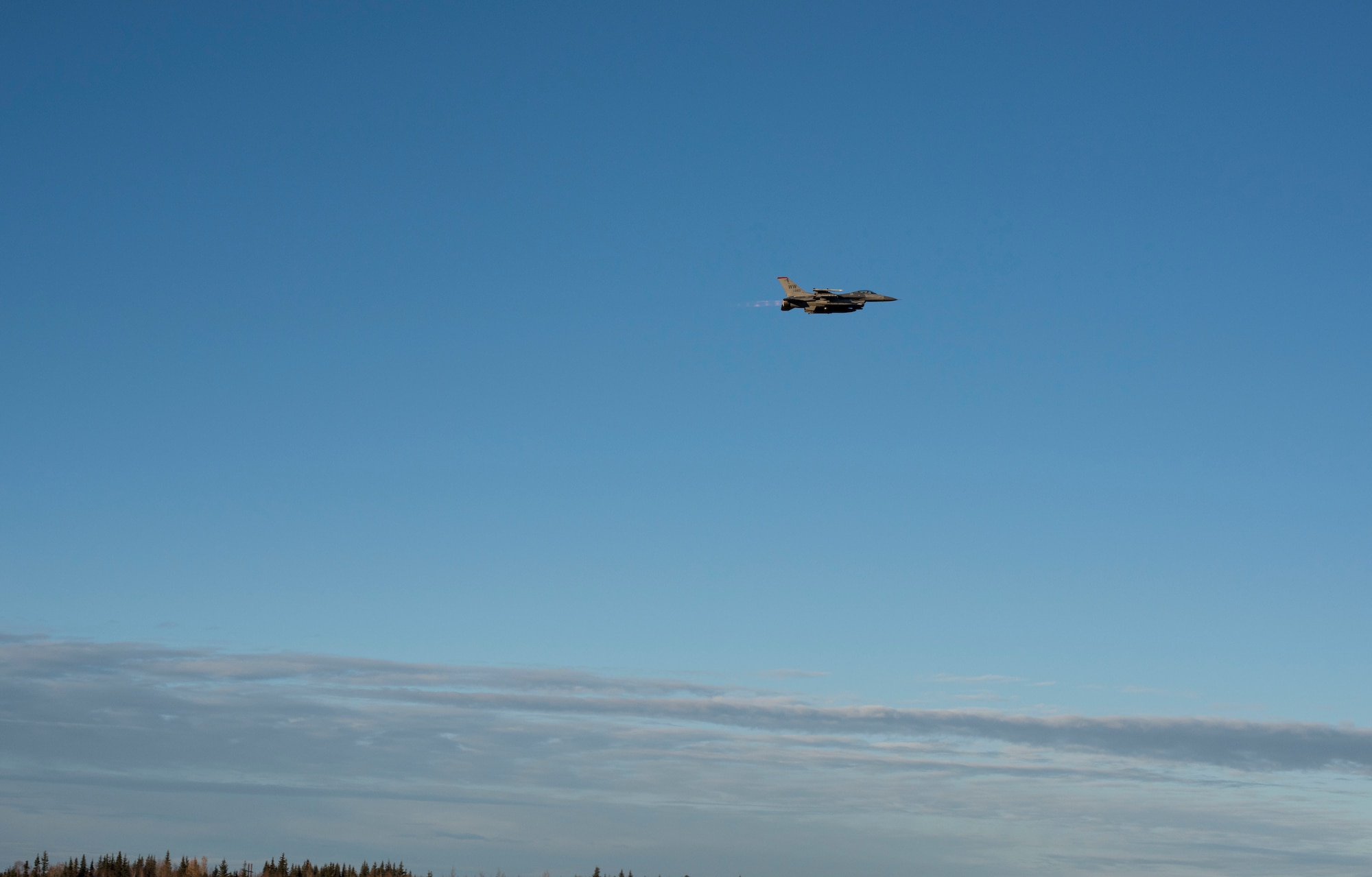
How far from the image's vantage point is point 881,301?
182 metres

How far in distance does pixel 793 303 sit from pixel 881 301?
580 inches

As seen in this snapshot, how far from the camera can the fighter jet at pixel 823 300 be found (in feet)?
581

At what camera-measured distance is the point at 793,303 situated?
17762cm

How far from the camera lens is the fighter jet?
581 feet

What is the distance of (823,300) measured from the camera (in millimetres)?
177375
